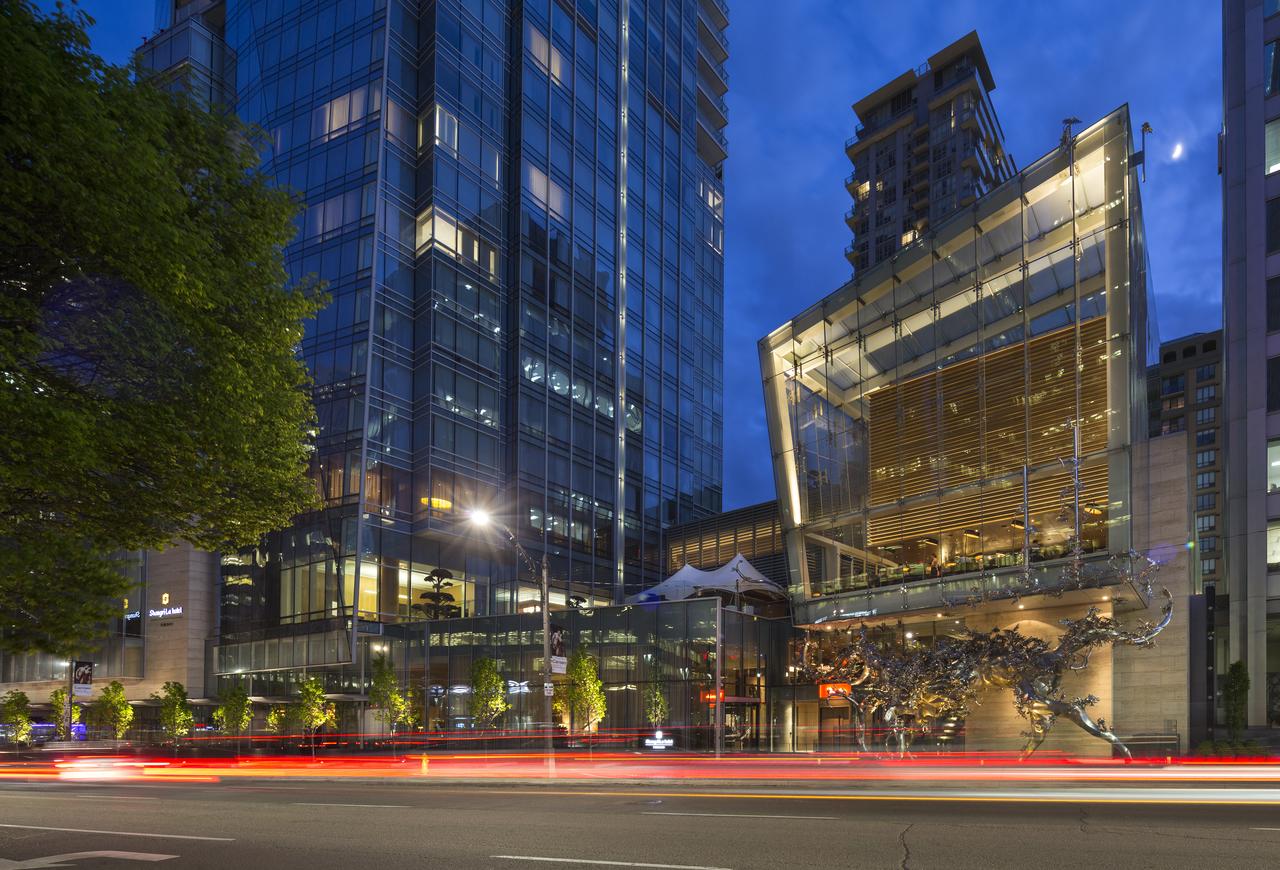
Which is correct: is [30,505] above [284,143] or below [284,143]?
below

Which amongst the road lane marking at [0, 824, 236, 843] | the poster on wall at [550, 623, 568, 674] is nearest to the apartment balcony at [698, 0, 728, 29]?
the poster on wall at [550, 623, 568, 674]

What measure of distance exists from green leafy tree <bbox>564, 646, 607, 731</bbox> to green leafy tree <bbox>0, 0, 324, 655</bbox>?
26563 millimetres

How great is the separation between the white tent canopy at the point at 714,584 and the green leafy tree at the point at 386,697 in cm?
1183

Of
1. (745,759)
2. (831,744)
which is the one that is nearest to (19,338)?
(745,759)

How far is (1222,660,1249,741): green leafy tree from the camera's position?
34.5m

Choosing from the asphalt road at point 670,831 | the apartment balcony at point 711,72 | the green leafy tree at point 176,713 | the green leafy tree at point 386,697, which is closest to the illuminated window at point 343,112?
the green leafy tree at point 386,697

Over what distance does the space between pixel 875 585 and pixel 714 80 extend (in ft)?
225

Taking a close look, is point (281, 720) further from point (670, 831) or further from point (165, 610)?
point (670, 831)

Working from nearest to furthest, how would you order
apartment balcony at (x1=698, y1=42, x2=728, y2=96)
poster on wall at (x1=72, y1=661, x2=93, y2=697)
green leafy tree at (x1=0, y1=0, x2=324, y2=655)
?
green leafy tree at (x1=0, y1=0, x2=324, y2=655) → poster on wall at (x1=72, y1=661, x2=93, y2=697) → apartment balcony at (x1=698, y1=42, x2=728, y2=96)

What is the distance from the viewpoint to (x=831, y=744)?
4209 cm

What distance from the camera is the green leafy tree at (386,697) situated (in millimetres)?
46594

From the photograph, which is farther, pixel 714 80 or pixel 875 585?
pixel 714 80

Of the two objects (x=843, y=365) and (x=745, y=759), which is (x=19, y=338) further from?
(x=843, y=365)

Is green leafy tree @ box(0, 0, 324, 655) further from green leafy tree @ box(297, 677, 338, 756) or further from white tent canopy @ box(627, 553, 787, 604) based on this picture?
white tent canopy @ box(627, 553, 787, 604)
